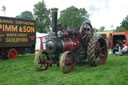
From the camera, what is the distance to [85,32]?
21.9 feet

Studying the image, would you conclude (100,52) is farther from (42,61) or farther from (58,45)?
(42,61)

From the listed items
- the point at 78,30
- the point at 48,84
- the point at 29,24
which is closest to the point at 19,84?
the point at 48,84

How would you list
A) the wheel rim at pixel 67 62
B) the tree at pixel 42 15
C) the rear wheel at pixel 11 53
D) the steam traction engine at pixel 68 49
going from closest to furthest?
1. the wheel rim at pixel 67 62
2. the steam traction engine at pixel 68 49
3. the rear wheel at pixel 11 53
4. the tree at pixel 42 15

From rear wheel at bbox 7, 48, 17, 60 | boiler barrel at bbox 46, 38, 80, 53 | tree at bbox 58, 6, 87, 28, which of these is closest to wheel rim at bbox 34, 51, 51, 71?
boiler barrel at bbox 46, 38, 80, 53

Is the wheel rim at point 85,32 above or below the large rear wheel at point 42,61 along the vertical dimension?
above

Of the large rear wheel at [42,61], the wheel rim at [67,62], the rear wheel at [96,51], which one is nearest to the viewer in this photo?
the wheel rim at [67,62]

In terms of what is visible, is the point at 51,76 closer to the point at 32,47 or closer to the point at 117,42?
the point at 32,47

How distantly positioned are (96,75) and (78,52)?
1.73 meters

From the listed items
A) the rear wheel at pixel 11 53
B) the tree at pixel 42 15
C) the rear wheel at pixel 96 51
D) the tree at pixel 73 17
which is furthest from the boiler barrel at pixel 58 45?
the tree at pixel 73 17

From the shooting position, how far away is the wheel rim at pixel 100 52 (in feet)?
21.2

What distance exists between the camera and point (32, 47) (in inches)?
447

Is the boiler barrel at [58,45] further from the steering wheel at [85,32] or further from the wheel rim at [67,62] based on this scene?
the steering wheel at [85,32]

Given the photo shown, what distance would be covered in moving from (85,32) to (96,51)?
876 mm

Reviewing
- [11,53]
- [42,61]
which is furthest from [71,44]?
[11,53]
